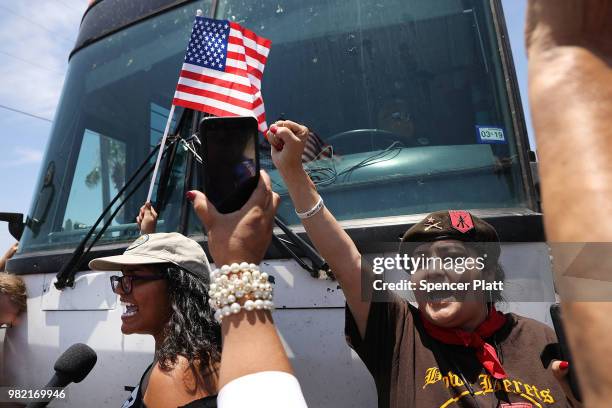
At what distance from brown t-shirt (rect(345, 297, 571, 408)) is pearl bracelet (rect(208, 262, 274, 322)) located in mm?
789

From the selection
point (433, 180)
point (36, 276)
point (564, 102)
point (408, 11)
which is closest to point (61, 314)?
point (36, 276)

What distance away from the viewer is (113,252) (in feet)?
8.38

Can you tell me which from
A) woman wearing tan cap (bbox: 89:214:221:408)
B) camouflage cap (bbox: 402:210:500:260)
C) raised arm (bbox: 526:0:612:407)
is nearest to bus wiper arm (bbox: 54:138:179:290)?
woman wearing tan cap (bbox: 89:214:221:408)

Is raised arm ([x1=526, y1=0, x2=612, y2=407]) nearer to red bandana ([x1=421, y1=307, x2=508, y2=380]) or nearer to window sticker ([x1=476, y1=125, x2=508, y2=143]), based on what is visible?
red bandana ([x1=421, y1=307, x2=508, y2=380])

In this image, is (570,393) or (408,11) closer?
(570,393)

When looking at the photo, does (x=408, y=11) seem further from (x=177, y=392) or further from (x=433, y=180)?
(x=177, y=392)

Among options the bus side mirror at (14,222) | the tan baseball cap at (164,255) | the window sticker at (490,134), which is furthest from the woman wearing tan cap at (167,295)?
the bus side mirror at (14,222)

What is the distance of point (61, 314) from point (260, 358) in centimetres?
202

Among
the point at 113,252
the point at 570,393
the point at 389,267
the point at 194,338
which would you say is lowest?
the point at 570,393

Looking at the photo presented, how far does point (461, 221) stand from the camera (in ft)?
5.58

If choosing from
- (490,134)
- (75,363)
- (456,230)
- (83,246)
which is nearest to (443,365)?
(456,230)

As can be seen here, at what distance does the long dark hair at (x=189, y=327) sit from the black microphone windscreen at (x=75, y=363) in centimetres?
33

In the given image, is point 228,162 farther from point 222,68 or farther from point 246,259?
point 222,68

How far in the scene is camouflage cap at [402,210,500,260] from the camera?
1675 millimetres
